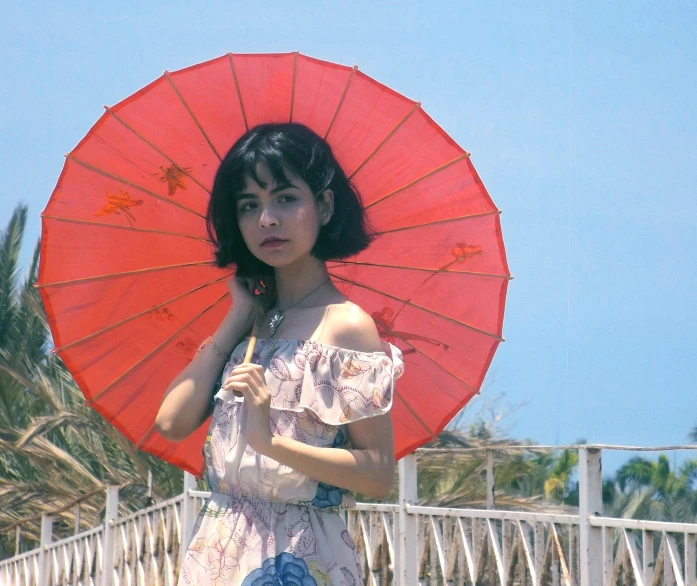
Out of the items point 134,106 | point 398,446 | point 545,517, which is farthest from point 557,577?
point 134,106

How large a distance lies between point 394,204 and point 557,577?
2123 mm

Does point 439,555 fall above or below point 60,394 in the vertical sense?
below

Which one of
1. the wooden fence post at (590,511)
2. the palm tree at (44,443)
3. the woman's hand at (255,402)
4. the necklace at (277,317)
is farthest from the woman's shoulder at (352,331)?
the palm tree at (44,443)

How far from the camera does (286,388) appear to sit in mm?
2285

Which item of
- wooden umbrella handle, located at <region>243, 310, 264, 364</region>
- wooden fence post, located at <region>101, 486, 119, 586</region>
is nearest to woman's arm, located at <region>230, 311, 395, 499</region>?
wooden umbrella handle, located at <region>243, 310, 264, 364</region>

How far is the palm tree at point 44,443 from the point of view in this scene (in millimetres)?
11789

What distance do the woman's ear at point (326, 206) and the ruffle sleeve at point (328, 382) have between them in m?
0.32

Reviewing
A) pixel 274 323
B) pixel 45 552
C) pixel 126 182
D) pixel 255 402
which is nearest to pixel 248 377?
pixel 255 402

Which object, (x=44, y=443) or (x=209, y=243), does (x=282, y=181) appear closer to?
(x=209, y=243)

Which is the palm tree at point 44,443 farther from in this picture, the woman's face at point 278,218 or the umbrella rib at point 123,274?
the woman's face at point 278,218

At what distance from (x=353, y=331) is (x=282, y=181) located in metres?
0.36

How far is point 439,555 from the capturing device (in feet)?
16.3

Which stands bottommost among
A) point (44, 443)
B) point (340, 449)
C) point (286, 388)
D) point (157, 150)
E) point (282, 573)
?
point (282, 573)

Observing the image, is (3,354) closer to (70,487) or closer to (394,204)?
(70,487)
